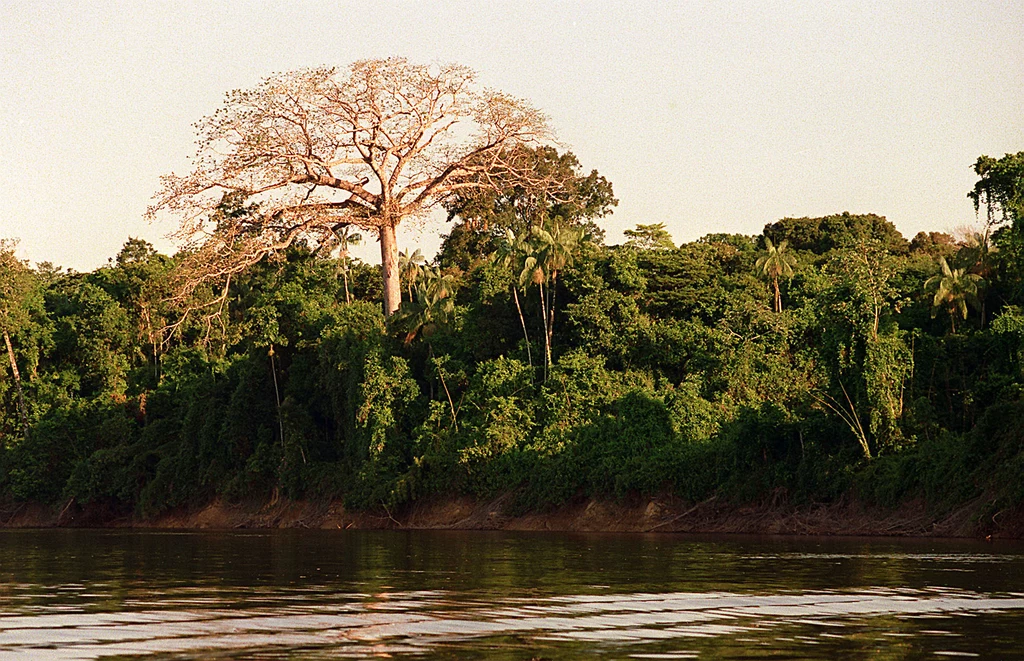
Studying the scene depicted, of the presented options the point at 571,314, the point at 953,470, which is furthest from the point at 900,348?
the point at 571,314

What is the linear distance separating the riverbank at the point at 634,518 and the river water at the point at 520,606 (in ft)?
39.5

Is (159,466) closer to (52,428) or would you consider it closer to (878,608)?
(52,428)

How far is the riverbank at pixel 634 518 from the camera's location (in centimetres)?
4184

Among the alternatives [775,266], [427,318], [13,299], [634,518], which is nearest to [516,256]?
[427,318]

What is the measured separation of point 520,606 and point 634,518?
34234 millimetres

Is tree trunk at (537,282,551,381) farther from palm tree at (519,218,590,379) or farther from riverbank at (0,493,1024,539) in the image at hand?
riverbank at (0,493,1024,539)

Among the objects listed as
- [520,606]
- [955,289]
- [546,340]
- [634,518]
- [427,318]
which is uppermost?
[427,318]

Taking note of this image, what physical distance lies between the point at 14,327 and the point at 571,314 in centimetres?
3116

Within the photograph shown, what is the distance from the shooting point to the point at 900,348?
1797 inches

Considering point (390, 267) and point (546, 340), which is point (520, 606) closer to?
point (546, 340)

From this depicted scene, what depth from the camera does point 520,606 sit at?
16.2 metres

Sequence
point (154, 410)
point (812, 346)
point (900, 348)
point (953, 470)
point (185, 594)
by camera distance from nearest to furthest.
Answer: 1. point (185, 594)
2. point (953, 470)
3. point (900, 348)
4. point (812, 346)
5. point (154, 410)

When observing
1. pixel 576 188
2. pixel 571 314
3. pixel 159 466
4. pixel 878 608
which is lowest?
pixel 878 608

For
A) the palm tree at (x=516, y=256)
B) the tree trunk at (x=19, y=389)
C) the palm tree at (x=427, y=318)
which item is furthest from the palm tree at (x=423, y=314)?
the tree trunk at (x=19, y=389)
